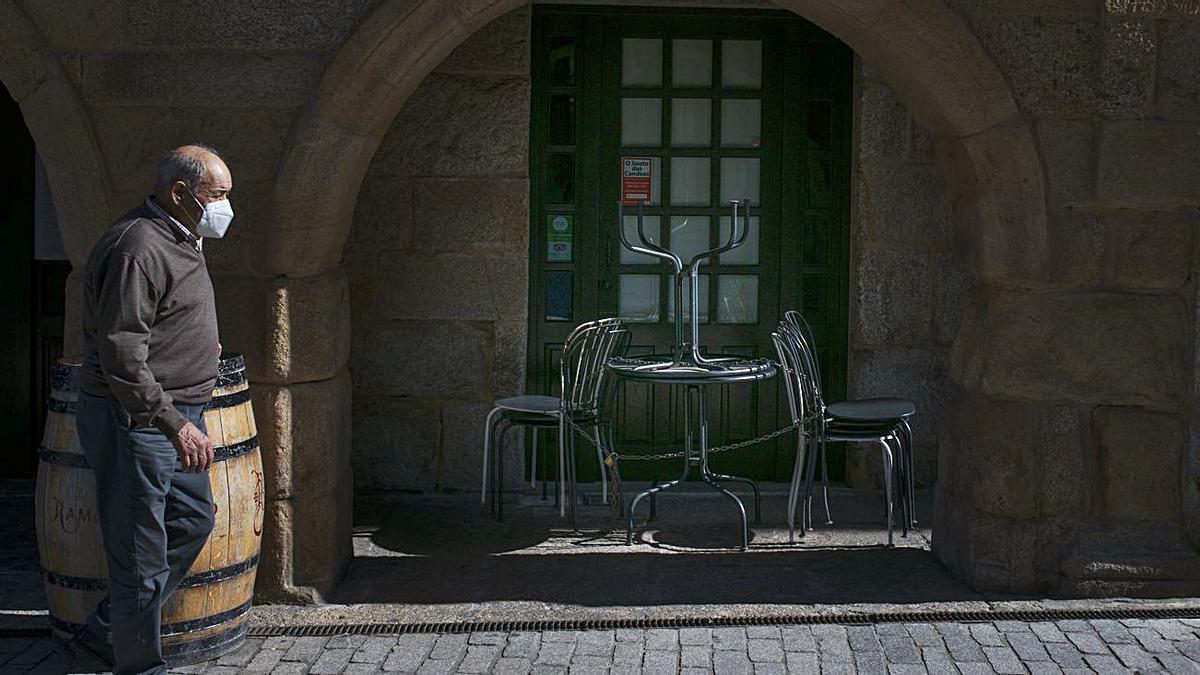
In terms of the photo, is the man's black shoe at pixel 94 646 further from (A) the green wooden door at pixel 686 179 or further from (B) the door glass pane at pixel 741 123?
(B) the door glass pane at pixel 741 123

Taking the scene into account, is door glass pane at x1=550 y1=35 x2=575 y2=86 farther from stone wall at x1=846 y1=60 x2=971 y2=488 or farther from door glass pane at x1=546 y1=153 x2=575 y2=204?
stone wall at x1=846 y1=60 x2=971 y2=488

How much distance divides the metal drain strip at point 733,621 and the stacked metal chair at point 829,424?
1.04 metres

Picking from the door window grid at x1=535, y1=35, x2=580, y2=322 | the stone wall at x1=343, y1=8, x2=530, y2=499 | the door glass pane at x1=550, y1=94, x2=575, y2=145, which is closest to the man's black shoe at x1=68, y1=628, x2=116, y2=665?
the stone wall at x1=343, y1=8, x2=530, y2=499

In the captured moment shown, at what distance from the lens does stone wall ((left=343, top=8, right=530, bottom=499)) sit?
25.2 feet

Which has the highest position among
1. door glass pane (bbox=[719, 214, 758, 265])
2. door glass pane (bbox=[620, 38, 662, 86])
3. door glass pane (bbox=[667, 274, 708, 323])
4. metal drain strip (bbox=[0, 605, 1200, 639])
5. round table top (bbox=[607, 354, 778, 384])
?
door glass pane (bbox=[620, 38, 662, 86])

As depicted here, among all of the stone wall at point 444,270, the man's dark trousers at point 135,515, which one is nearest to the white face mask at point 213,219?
the man's dark trousers at point 135,515

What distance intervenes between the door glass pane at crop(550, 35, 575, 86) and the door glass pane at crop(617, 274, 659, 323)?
3.38 ft

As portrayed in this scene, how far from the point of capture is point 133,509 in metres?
4.58

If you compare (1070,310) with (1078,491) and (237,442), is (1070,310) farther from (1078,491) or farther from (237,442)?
(237,442)

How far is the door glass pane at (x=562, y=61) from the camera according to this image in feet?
25.6

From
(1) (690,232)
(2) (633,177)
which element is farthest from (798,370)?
(2) (633,177)

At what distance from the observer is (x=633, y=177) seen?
311 inches

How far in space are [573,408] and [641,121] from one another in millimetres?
1685

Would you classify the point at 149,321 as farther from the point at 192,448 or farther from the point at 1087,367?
the point at 1087,367
